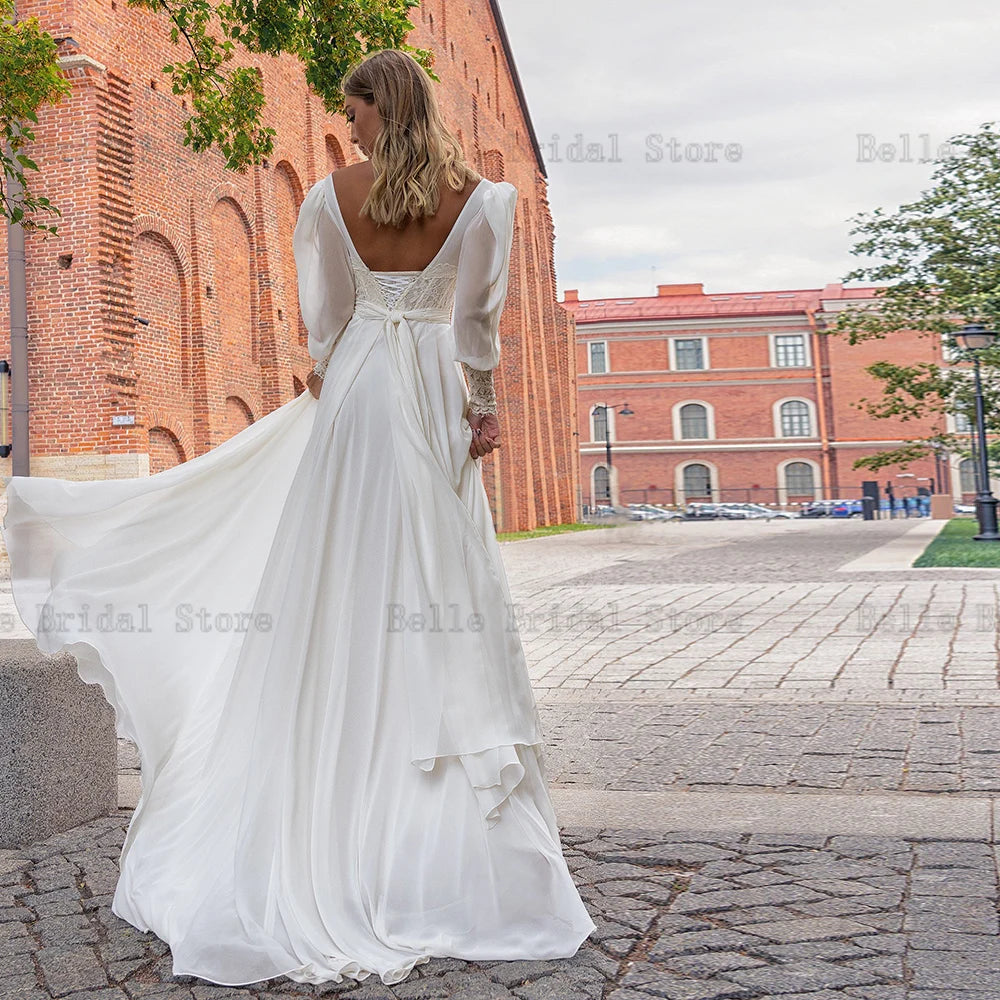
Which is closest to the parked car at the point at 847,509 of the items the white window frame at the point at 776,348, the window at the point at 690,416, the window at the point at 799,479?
the window at the point at 799,479

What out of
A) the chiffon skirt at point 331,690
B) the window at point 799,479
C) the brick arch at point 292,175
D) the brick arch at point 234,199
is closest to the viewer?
the chiffon skirt at point 331,690

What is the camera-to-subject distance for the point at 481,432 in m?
3.04

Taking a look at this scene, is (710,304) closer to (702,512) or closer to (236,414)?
(702,512)

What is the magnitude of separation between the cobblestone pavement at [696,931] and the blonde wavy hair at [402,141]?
189 centimetres

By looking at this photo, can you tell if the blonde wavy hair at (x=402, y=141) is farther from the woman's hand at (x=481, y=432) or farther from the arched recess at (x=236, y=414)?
the arched recess at (x=236, y=414)

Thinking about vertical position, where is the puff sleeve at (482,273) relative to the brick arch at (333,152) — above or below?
below

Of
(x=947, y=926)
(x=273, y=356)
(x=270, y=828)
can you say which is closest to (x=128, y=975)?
(x=270, y=828)

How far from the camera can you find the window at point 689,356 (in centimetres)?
6044

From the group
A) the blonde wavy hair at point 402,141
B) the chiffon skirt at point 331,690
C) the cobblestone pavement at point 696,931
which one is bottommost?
the cobblestone pavement at point 696,931

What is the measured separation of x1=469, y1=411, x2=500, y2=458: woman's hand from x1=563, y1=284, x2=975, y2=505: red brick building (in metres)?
56.2

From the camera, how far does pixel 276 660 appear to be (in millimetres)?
2812

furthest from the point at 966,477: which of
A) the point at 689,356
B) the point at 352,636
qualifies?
the point at 352,636

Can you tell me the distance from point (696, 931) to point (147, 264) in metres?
18.1

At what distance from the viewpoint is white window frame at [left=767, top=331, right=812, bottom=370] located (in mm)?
59594
